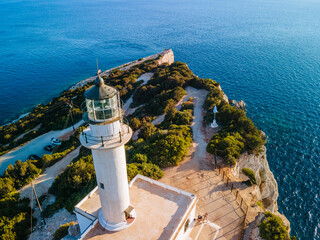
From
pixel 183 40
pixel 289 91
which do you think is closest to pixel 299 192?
pixel 289 91

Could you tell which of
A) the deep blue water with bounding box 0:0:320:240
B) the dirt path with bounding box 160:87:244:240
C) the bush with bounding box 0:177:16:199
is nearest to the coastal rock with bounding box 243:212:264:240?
the dirt path with bounding box 160:87:244:240

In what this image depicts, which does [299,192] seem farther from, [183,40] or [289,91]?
[183,40]

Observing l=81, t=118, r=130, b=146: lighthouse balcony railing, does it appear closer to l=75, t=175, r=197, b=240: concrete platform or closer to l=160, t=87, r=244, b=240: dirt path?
Answer: l=75, t=175, r=197, b=240: concrete platform

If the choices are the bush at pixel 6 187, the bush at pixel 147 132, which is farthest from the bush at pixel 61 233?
the bush at pixel 147 132

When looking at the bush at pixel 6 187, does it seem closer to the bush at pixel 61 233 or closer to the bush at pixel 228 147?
the bush at pixel 61 233

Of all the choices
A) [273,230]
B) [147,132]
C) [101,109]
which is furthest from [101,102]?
[147,132]

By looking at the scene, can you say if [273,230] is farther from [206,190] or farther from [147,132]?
[147,132]
